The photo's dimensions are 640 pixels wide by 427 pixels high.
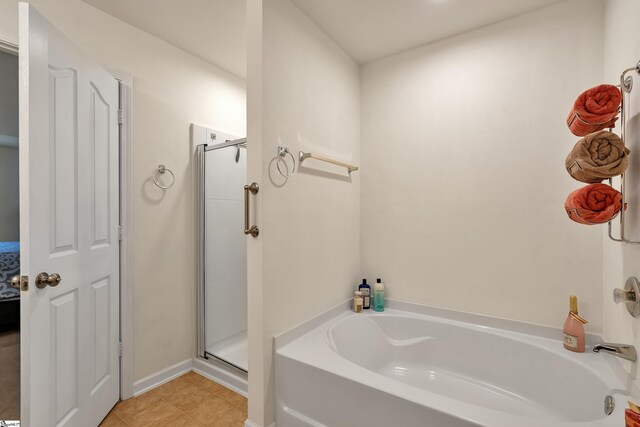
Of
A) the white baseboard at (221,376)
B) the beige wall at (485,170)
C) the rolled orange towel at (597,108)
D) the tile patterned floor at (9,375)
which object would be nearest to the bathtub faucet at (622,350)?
the beige wall at (485,170)

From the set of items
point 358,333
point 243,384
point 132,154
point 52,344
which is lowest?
point 243,384

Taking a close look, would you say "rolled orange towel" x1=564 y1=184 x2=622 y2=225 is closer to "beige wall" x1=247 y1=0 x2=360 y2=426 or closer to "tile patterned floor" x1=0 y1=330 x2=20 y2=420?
"beige wall" x1=247 y1=0 x2=360 y2=426

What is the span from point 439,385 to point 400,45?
7.24 feet

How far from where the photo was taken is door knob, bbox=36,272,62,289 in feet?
3.98

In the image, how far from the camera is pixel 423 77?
A: 2031 mm

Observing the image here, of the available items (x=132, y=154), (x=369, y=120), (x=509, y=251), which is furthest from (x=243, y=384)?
(x=369, y=120)

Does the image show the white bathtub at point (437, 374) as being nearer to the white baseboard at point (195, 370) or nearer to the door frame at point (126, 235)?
the white baseboard at point (195, 370)

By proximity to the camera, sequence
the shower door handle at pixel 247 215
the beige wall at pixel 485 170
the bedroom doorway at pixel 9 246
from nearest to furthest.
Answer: the shower door handle at pixel 247 215
the beige wall at pixel 485 170
the bedroom doorway at pixel 9 246

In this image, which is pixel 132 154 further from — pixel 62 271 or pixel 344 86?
pixel 344 86

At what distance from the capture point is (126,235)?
6.23 ft

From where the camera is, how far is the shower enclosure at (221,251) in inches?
91.4

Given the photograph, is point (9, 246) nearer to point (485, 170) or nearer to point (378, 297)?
point (378, 297)

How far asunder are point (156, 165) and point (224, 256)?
87 centimetres

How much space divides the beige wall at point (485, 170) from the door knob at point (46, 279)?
71.0 inches
